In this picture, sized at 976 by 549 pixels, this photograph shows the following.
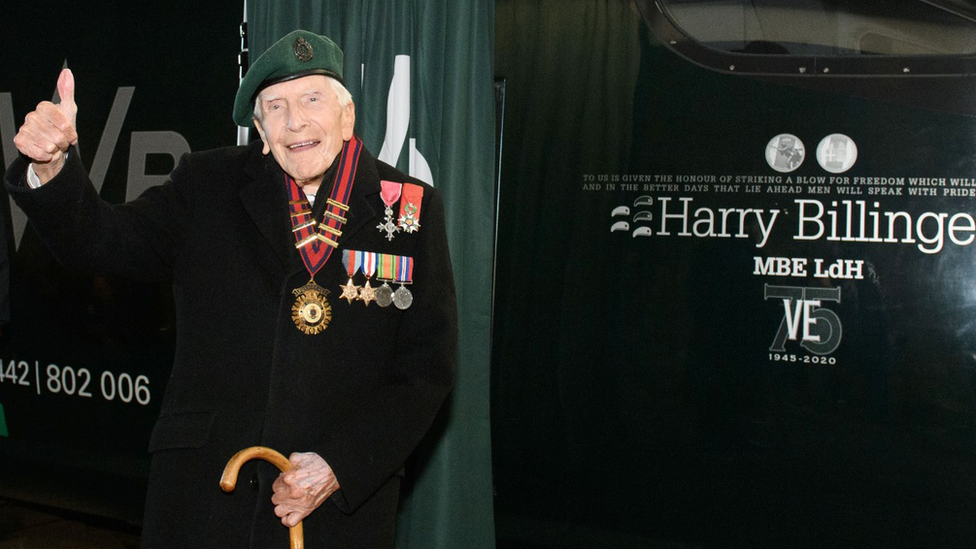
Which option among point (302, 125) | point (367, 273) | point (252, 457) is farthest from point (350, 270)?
point (252, 457)

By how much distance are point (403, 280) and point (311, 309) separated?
182mm

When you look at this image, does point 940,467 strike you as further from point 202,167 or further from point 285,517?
point 202,167

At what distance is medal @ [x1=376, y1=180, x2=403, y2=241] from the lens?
6.04ft

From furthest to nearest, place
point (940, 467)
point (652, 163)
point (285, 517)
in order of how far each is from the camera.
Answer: point (652, 163) → point (940, 467) → point (285, 517)

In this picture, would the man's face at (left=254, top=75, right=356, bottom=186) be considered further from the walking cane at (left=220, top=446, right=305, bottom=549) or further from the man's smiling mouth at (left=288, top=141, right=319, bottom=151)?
the walking cane at (left=220, top=446, right=305, bottom=549)

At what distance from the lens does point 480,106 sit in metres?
2.84

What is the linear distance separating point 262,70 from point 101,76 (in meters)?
1.97

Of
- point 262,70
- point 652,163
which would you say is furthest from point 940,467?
point 262,70

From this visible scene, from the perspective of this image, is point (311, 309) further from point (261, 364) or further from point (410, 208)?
point (410, 208)

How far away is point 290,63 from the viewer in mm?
1762

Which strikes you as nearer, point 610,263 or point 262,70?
point 262,70

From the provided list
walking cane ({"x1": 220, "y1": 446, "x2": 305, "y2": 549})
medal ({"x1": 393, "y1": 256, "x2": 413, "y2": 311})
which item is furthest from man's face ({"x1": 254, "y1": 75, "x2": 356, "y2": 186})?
walking cane ({"x1": 220, "y1": 446, "x2": 305, "y2": 549})

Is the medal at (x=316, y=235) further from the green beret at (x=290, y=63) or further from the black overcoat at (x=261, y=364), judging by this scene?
the green beret at (x=290, y=63)

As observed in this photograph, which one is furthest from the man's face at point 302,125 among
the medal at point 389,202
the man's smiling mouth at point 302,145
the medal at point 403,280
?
the medal at point 403,280
